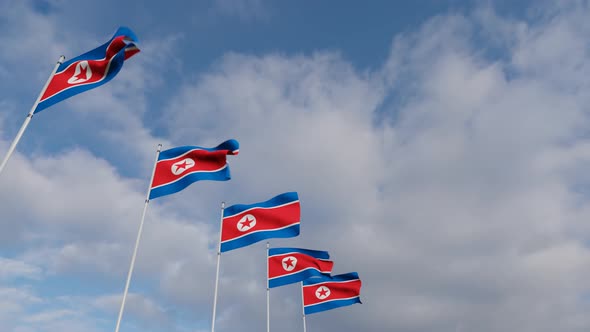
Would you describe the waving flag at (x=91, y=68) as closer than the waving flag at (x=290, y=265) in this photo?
Yes

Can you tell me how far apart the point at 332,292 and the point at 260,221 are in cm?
1668

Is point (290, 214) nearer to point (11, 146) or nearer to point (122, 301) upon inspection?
point (122, 301)

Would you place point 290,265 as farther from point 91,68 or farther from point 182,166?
point 91,68

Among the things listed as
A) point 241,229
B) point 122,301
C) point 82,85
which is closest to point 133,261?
point 122,301

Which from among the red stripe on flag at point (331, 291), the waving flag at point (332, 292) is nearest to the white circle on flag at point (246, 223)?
the waving flag at point (332, 292)

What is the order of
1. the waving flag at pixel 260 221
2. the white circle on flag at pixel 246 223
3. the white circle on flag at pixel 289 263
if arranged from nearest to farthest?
the waving flag at pixel 260 221 < the white circle on flag at pixel 246 223 < the white circle on flag at pixel 289 263

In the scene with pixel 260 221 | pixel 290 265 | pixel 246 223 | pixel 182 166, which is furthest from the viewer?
pixel 290 265

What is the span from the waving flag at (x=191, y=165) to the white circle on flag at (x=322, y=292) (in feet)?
72.0

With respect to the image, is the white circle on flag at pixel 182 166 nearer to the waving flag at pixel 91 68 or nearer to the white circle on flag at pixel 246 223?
the white circle on flag at pixel 246 223

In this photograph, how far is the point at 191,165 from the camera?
22453 millimetres

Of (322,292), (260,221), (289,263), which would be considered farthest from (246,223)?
(322,292)

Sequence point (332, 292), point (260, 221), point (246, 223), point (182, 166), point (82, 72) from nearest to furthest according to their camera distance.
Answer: point (82, 72) < point (182, 166) < point (246, 223) < point (260, 221) < point (332, 292)

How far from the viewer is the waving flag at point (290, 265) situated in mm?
33812

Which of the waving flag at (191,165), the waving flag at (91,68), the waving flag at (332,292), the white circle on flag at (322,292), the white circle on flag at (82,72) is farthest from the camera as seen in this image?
the white circle on flag at (322,292)
